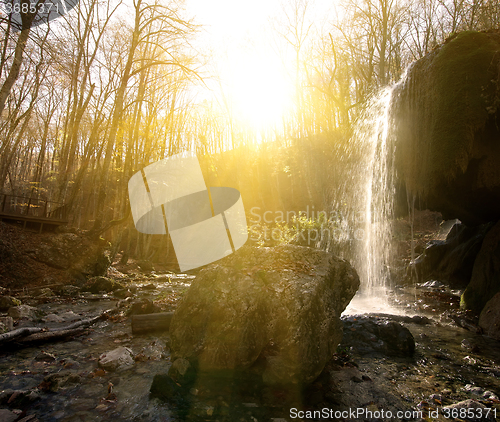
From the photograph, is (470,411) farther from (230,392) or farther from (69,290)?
(69,290)

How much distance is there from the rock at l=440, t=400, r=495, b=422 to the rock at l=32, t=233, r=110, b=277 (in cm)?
1077

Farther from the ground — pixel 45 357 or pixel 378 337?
pixel 45 357

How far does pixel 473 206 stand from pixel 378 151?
261cm

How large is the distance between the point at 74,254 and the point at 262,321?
9832mm

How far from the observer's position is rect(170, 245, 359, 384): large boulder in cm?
302

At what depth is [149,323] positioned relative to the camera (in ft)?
16.4

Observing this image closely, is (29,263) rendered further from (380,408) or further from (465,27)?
(465,27)

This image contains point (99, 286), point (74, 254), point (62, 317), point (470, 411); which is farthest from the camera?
point (74, 254)

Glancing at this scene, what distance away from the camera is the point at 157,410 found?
2699mm

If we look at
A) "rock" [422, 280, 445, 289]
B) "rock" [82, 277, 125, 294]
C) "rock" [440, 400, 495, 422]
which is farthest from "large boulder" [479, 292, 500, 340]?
"rock" [82, 277, 125, 294]

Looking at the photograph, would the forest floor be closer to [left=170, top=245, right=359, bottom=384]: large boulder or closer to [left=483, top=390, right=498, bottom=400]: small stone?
[left=483, top=390, right=498, bottom=400]: small stone

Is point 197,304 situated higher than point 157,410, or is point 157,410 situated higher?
point 197,304

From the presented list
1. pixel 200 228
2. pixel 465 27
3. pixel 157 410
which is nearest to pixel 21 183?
pixel 200 228

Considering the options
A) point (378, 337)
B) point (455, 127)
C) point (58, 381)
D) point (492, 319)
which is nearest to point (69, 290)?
point (58, 381)
